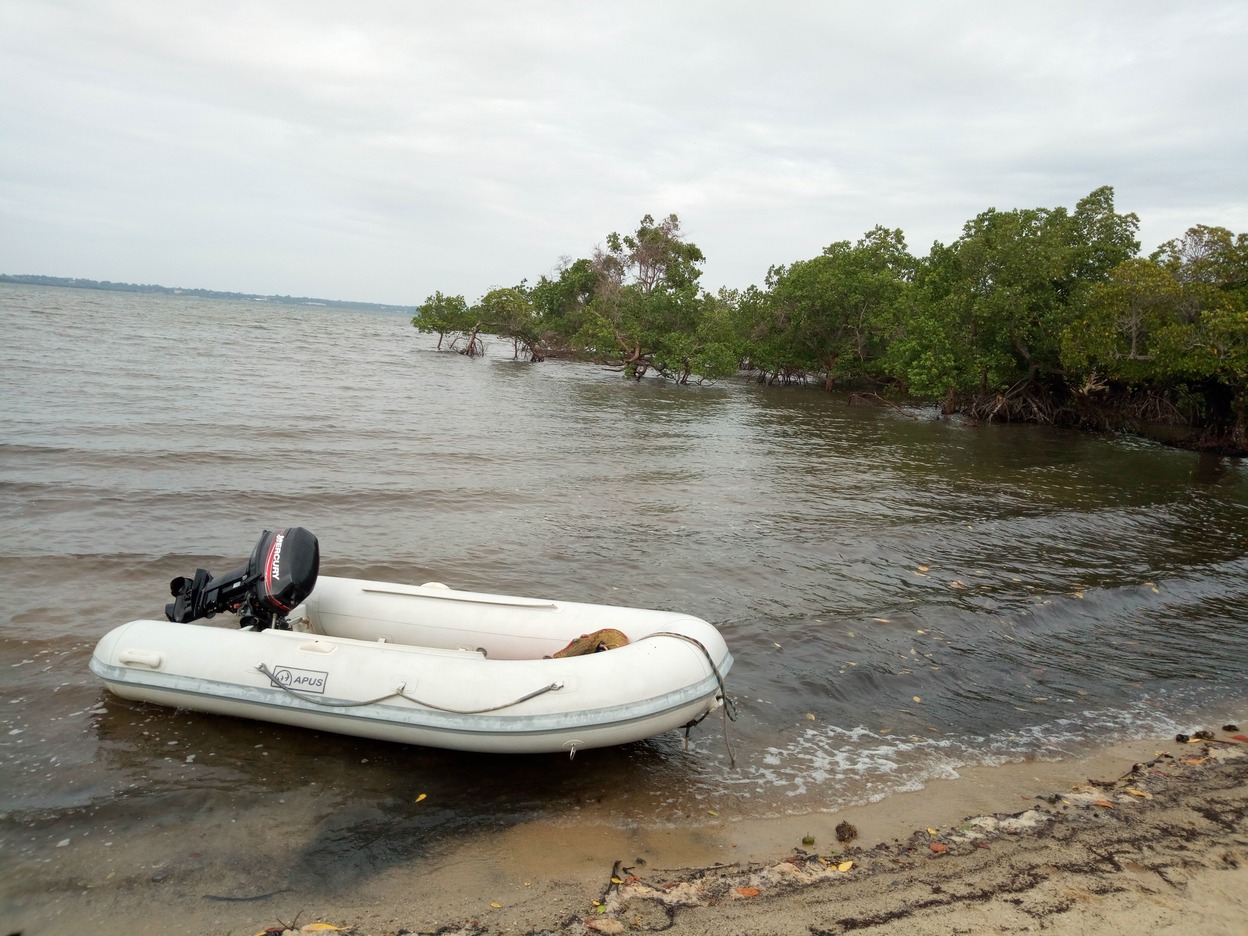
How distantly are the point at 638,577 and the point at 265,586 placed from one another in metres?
4.06

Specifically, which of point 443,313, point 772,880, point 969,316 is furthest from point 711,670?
point 443,313

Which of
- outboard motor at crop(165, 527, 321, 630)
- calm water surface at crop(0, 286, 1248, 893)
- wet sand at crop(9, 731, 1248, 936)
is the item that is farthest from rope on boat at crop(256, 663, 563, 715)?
wet sand at crop(9, 731, 1248, 936)

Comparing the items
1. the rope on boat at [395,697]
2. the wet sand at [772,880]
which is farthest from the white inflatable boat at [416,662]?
the wet sand at [772,880]

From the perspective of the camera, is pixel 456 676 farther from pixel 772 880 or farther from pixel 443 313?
pixel 443 313

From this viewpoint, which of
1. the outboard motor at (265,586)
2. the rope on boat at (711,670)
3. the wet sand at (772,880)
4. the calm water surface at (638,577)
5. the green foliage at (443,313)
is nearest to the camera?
the wet sand at (772,880)

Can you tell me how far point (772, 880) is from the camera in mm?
3539

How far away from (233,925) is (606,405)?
21.0 m

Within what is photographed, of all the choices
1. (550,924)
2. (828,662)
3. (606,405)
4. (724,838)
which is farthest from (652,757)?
(606,405)

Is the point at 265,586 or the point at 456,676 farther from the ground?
the point at 265,586

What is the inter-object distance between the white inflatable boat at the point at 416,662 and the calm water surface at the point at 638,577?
14.5 inches

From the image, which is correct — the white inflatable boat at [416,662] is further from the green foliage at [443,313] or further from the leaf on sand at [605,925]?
the green foliage at [443,313]

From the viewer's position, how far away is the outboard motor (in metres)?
5.16

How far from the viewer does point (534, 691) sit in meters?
4.35

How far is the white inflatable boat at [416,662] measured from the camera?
172 inches
